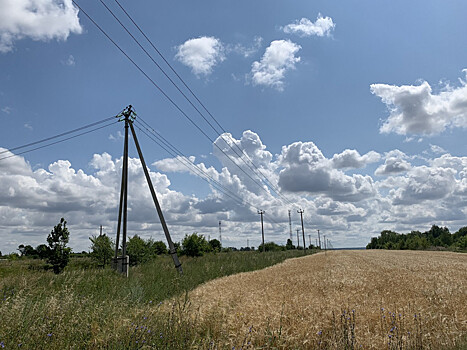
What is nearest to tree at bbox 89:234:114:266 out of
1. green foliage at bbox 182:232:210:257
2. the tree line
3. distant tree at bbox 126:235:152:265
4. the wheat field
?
distant tree at bbox 126:235:152:265

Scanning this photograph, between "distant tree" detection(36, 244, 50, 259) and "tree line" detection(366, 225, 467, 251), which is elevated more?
"distant tree" detection(36, 244, 50, 259)

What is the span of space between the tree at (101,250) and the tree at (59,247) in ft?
8.26

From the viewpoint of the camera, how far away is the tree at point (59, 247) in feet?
100

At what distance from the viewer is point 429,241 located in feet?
377

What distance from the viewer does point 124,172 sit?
18.6 metres

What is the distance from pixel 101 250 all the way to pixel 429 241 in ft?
391

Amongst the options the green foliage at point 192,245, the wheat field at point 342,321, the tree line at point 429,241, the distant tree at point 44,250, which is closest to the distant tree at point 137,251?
the distant tree at point 44,250

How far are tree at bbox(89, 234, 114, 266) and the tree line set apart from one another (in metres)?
85.3

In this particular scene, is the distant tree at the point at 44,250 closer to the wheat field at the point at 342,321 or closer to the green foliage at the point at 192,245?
the green foliage at the point at 192,245

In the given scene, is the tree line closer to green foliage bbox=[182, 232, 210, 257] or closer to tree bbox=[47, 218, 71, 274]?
green foliage bbox=[182, 232, 210, 257]

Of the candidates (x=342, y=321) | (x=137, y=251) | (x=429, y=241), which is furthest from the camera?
(x=429, y=241)

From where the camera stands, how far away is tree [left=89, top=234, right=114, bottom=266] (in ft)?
101

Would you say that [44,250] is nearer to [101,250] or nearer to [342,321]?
[101,250]

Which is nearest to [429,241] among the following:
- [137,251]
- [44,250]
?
[137,251]
